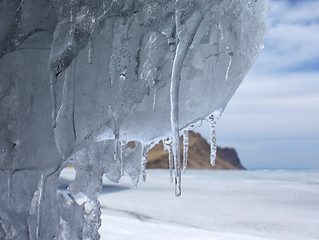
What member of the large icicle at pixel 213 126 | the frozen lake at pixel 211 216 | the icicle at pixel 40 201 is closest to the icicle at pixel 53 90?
the icicle at pixel 40 201

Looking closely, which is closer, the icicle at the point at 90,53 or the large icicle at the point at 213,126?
the icicle at the point at 90,53

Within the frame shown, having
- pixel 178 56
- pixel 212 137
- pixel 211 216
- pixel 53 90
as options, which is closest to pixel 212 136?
pixel 212 137

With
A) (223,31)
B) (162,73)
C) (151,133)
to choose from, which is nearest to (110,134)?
(151,133)

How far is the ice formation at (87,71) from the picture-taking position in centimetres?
160

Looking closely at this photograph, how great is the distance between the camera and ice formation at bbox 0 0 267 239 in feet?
5.24

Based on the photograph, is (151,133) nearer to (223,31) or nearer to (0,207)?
(223,31)

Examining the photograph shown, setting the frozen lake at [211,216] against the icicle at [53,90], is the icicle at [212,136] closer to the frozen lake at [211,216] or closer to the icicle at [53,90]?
the icicle at [53,90]

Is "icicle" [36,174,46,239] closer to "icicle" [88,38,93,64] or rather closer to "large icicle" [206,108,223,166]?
"icicle" [88,38,93,64]

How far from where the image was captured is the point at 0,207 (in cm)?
185

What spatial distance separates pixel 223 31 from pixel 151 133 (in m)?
0.85

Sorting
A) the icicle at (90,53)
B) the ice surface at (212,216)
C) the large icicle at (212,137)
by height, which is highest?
the icicle at (90,53)

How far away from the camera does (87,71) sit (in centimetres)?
177

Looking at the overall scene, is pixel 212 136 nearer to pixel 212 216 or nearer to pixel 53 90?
pixel 53 90

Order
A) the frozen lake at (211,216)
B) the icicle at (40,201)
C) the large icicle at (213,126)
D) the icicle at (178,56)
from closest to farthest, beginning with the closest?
the icicle at (178,56), the icicle at (40,201), the large icicle at (213,126), the frozen lake at (211,216)
